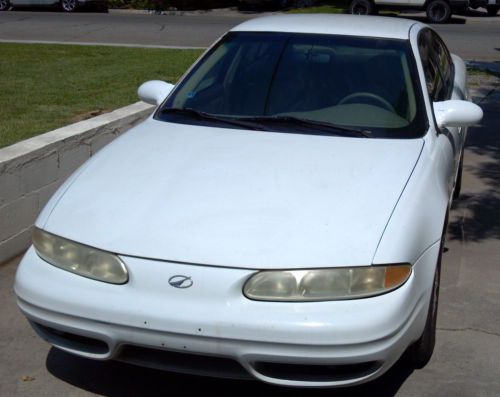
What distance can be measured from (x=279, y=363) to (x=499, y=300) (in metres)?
2.00

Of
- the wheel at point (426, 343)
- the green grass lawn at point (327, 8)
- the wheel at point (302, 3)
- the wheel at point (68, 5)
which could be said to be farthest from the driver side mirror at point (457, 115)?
the wheel at point (302, 3)

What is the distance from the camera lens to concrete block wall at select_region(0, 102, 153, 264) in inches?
215

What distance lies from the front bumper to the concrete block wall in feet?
6.25

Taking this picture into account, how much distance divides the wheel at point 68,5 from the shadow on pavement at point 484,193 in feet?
62.4

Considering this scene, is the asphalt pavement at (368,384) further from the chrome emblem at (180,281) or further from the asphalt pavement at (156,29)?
the asphalt pavement at (156,29)

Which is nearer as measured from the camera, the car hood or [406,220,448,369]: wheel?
the car hood

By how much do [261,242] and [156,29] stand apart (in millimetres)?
18374

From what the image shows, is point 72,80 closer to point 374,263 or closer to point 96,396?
point 96,396

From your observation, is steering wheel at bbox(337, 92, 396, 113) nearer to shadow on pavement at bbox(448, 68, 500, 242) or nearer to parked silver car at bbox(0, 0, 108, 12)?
shadow on pavement at bbox(448, 68, 500, 242)

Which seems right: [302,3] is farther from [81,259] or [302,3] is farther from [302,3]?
[81,259]

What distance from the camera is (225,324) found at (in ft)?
11.0

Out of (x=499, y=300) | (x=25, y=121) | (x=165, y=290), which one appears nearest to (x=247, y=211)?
(x=165, y=290)

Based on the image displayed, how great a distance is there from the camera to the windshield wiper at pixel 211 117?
4.75m

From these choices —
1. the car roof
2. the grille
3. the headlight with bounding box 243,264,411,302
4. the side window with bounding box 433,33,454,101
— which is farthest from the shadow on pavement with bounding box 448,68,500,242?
the grille
